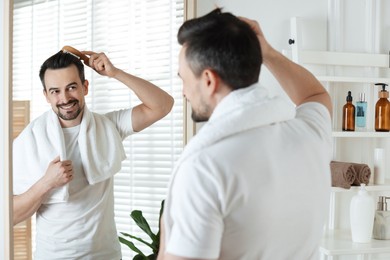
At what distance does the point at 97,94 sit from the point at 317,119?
75 centimetres

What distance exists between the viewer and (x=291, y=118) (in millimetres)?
1094

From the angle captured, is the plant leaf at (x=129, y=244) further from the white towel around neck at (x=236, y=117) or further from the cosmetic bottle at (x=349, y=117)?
the cosmetic bottle at (x=349, y=117)

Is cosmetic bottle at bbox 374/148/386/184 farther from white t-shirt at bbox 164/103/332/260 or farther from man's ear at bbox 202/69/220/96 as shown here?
man's ear at bbox 202/69/220/96

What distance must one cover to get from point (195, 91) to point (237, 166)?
0.63 feet

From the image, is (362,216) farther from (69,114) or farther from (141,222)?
(69,114)

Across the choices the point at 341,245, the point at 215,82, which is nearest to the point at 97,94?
the point at 215,82

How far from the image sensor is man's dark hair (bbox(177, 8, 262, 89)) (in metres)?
0.98

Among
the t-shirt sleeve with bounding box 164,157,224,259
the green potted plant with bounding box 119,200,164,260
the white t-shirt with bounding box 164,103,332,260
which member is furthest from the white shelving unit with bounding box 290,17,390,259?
the t-shirt sleeve with bounding box 164,157,224,259

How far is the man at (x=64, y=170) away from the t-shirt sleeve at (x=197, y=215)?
71cm

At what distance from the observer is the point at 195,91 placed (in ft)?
3.39

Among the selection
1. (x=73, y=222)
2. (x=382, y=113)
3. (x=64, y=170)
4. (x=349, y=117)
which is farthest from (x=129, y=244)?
(x=382, y=113)

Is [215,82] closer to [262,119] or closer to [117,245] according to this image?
[262,119]

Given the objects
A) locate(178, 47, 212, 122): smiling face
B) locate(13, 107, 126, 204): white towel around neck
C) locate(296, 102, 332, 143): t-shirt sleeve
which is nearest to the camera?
locate(178, 47, 212, 122): smiling face

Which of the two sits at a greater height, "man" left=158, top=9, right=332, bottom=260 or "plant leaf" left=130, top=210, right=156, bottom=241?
"man" left=158, top=9, right=332, bottom=260
